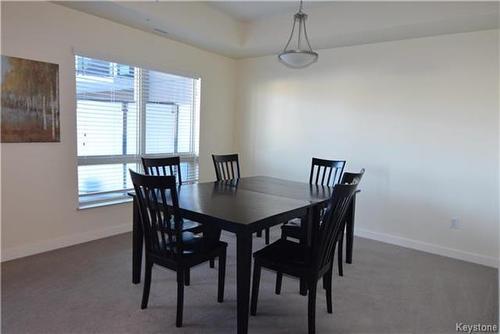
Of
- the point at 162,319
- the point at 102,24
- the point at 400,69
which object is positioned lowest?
the point at 162,319

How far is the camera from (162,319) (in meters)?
2.25

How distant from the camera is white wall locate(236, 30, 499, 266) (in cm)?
346

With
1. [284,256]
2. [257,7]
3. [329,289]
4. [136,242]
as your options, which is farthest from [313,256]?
[257,7]

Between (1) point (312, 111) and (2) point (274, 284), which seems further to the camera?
(1) point (312, 111)

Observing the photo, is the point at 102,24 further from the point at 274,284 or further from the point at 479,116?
the point at 479,116

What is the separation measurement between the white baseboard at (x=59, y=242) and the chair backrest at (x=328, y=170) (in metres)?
2.34

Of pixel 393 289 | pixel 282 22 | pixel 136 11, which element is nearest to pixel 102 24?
pixel 136 11

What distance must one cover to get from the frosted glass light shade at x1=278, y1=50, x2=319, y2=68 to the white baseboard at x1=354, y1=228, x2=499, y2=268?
2359mm

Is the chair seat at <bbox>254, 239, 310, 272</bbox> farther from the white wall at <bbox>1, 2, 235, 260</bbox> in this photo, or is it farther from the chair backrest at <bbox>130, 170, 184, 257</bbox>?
the white wall at <bbox>1, 2, 235, 260</bbox>

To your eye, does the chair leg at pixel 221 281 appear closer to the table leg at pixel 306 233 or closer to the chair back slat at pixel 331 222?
the table leg at pixel 306 233

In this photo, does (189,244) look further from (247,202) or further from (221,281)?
(247,202)

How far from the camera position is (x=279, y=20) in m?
4.20

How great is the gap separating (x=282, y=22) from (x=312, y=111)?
1199 mm

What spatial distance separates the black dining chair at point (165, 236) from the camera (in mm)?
2076
